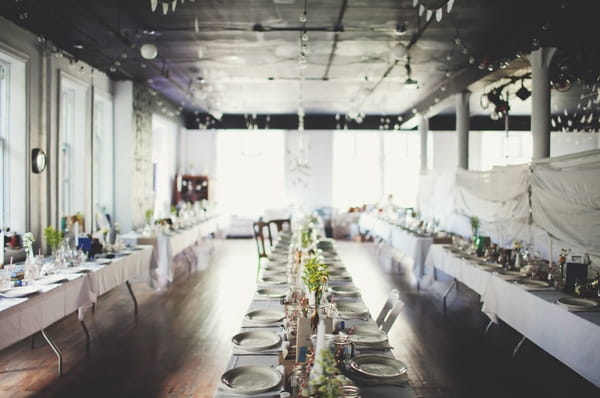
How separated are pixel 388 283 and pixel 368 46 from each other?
3826 millimetres

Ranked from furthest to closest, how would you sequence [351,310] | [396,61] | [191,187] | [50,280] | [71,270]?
[191,187] < [396,61] < [71,270] < [50,280] < [351,310]

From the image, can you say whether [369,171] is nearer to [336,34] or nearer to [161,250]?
[336,34]

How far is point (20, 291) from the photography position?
3828 mm

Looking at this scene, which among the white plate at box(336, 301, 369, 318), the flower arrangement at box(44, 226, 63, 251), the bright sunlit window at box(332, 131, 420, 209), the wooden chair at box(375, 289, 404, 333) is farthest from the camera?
the bright sunlit window at box(332, 131, 420, 209)

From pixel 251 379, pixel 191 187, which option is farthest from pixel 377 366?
pixel 191 187

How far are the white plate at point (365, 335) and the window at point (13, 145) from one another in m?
5.45

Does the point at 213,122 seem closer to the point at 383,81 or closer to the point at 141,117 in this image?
the point at 141,117

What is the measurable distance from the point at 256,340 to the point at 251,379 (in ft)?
1.82

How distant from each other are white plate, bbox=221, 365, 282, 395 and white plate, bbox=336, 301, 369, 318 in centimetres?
104

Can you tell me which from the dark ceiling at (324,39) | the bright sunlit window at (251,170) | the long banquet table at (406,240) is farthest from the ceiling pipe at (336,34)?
the bright sunlit window at (251,170)

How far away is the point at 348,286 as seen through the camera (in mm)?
4098

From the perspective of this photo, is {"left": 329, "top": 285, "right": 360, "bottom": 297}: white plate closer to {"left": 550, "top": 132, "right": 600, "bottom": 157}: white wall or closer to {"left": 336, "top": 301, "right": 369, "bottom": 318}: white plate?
{"left": 336, "top": 301, "right": 369, "bottom": 318}: white plate

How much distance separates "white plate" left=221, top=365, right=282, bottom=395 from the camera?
7.09ft

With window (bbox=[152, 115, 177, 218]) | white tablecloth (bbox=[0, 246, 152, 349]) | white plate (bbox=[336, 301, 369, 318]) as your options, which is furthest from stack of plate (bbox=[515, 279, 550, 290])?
window (bbox=[152, 115, 177, 218])
